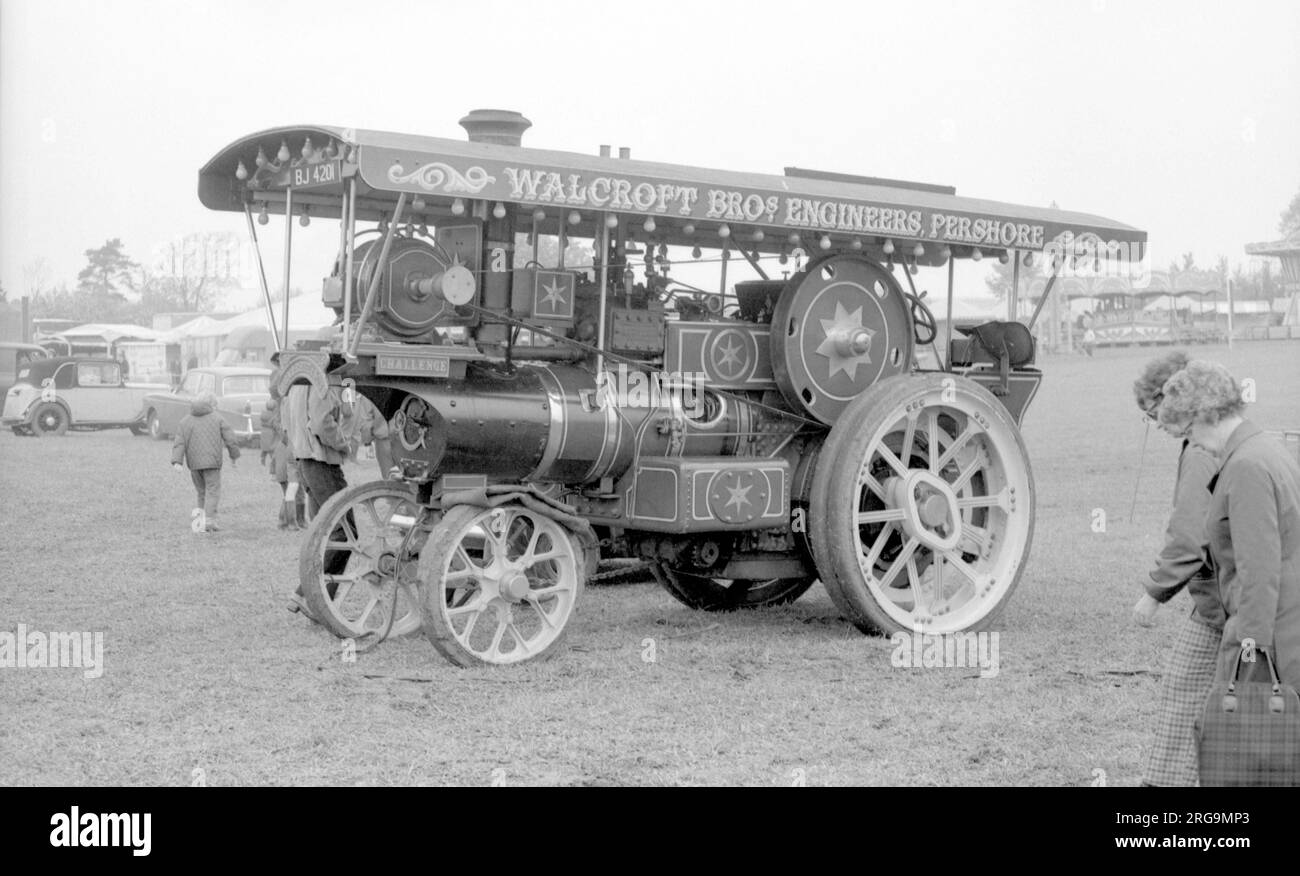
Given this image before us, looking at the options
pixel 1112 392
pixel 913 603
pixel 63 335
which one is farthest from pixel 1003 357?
pixel 63 335

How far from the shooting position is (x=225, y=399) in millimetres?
23719

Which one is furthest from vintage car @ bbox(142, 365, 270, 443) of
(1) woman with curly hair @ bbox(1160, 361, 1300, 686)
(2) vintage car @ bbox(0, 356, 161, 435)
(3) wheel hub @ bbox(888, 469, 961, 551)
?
(1) woman with curly hair @ bbox(1160, 361, 1300, 686)

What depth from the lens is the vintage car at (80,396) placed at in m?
25.8

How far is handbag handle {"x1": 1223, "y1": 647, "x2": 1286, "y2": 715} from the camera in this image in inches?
154

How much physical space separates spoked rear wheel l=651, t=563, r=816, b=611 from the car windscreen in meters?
16.8

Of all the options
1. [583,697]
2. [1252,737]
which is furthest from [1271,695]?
[583,697]

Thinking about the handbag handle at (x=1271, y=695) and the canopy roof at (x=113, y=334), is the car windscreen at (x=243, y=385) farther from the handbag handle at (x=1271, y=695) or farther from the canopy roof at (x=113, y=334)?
the handbag handle at (x=1271, y=695)

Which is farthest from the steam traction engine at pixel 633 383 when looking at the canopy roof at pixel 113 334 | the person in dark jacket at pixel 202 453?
the canopy roof at pixel 113 334

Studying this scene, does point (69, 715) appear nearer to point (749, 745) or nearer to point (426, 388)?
point (426, 388)

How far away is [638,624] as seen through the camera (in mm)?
7816

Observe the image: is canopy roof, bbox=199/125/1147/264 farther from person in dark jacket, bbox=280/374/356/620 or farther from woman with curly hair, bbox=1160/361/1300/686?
woman with curly hair, bbox=1160/361/1300/686
